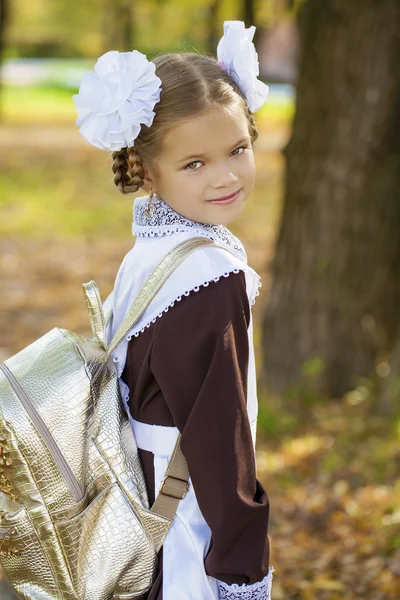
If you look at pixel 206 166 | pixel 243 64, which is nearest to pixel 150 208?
pixel 206 166

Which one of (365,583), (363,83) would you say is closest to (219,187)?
(365,583)

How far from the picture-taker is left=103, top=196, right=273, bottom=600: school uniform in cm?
178

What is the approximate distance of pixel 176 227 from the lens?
6.32 feet

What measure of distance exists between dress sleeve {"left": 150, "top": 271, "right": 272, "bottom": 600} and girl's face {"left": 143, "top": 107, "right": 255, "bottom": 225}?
207 mm

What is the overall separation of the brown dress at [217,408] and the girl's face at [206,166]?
8.1 inches

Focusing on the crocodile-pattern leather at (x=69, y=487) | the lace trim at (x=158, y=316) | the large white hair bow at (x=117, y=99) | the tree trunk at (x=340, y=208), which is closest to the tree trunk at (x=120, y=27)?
the tree trunk at (x=340, y=208)

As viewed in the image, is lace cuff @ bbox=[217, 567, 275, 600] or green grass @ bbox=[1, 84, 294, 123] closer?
lace cuff @ bbox=[217, 567, 275, 600]

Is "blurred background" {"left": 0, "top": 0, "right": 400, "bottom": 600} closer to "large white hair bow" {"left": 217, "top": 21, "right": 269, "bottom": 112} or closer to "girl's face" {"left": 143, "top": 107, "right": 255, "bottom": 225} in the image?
"large white hair bow" {"left": 217, "top": 21, "right": 269, "bottom": 112}

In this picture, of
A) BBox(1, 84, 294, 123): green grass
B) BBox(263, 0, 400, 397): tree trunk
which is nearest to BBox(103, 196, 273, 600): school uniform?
BBox(263, 0, 400, 397): tree trunk

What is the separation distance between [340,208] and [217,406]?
3.33m

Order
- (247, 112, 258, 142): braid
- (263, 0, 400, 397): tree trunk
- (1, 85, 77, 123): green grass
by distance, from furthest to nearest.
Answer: (1, 85, 77, 123): green grass
(263, 0, 400, 397): tree trunk
(247, 112, 258, 142): braid

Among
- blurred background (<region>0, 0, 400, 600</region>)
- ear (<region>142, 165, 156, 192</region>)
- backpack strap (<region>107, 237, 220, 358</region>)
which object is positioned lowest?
blurred background (<region>0, 0, 400, 600</region>)

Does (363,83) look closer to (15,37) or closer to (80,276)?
(80,276)

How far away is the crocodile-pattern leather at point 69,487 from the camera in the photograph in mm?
1820
